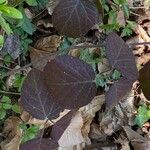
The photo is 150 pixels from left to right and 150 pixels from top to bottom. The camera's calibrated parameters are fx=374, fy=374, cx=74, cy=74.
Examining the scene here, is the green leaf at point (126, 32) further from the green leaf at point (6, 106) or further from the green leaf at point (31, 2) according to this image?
the green leaf at point (6, 106)

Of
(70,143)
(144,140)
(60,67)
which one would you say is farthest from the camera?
(144,140)

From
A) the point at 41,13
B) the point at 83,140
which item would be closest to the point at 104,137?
the point at 83,140

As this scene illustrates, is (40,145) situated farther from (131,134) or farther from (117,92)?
(131,134)

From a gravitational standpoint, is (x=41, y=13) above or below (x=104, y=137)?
above

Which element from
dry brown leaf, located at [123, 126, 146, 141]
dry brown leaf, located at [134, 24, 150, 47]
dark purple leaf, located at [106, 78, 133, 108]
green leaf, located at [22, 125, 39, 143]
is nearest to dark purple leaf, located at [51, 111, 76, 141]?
dark purple leaf, located at [106, 78, 133, 108]

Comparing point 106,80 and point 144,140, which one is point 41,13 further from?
point 144,140

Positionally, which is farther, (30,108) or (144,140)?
(144,140)

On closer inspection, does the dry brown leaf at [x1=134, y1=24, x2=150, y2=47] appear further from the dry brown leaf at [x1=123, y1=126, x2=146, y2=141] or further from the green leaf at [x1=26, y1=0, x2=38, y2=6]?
the green leaf at [x1=26, y1=0, x2=38, y2=6]
